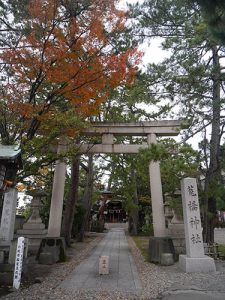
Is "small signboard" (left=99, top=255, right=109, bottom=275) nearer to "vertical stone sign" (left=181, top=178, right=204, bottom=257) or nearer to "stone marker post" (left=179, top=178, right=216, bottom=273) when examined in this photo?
"stone marker post" (left=179, top=178, right=216, bottom=273)

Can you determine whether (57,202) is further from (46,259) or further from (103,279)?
(103,279)

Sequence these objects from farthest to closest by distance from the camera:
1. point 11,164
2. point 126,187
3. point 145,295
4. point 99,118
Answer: point 126,187, point 99,118, point 11,164, point 145,295

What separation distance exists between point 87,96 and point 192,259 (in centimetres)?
656

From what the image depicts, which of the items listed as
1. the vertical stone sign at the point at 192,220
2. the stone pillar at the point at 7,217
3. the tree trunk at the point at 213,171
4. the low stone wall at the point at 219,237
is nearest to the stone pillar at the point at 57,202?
the stone pillar at the point at 7,217

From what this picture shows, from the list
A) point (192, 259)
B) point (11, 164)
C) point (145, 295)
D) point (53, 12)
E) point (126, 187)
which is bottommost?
point (145, 295)

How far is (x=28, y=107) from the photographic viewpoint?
8.92 m

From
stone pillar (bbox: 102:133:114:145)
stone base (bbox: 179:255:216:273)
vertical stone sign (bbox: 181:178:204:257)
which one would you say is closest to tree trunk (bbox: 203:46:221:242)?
vertical stone sign (bbox: 181:178:204:257)

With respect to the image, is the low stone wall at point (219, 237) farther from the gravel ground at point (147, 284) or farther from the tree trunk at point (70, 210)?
the gravel ground at point (147, 284)

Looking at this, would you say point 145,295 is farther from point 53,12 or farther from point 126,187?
point 126,187

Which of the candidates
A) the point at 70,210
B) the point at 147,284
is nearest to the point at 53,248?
the point at 147,284

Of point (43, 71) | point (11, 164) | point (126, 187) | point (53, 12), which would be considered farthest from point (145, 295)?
point (126, 187)

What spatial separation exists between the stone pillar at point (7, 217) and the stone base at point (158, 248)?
5.38m

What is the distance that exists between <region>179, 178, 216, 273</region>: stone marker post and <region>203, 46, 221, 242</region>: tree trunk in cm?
150

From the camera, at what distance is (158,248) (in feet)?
35.1
